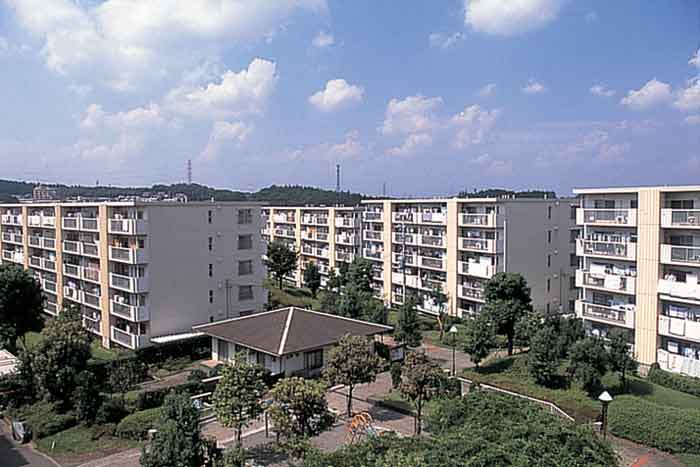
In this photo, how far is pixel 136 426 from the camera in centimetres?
1995

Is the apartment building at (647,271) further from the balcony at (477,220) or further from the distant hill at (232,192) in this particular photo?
the distant hill at (232,192)

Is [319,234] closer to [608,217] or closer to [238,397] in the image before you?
[608,217]

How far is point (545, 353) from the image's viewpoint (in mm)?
21891

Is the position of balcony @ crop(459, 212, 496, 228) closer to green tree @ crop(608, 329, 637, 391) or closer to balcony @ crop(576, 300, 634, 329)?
balcony @ crop(576, 300, 634, 329)

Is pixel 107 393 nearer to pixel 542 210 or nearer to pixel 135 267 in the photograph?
pixel 135 267

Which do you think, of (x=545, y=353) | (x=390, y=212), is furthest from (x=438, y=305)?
(x=545, y=353)

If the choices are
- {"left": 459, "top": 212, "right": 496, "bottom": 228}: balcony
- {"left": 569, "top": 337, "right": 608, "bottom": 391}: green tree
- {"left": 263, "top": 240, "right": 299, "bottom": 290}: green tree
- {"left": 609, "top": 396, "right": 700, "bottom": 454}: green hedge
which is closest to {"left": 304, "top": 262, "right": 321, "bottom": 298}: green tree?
{"left": 263, "top": 240, "right": 299, "bottom": 290}: green tree

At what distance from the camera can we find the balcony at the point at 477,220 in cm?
3362

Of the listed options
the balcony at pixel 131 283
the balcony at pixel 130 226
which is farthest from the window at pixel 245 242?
the balcony at pixel 131 283

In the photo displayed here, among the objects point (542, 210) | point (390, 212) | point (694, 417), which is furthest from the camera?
point (390, 212)

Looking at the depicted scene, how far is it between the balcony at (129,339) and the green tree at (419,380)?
16572 millimetres

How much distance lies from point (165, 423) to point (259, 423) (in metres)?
6.09

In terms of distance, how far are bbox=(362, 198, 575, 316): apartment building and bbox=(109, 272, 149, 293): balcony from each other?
17.8 metres

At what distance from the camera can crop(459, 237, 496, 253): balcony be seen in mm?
33531
